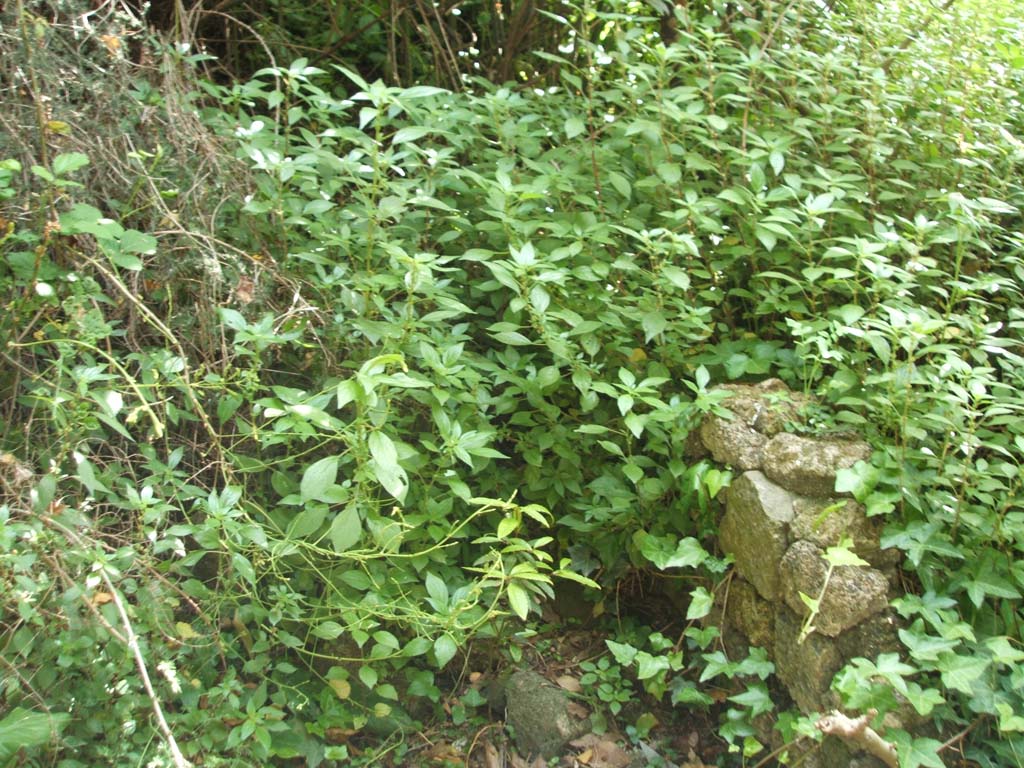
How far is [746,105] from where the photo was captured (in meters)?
3.49

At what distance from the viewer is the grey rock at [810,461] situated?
2705 millimetres

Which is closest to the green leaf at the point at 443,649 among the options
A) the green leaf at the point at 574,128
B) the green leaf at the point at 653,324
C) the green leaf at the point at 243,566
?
the green leaf at the point at 243,566

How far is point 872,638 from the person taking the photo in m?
2.54

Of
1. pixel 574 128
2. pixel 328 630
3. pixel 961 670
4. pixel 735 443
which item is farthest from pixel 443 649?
pixel 574 128

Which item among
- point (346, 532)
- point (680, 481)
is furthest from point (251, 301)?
point (680, 481)

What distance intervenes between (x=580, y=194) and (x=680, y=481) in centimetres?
105

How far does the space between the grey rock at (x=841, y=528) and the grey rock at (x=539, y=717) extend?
0.87 metres

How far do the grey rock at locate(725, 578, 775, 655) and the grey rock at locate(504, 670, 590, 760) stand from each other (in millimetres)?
553

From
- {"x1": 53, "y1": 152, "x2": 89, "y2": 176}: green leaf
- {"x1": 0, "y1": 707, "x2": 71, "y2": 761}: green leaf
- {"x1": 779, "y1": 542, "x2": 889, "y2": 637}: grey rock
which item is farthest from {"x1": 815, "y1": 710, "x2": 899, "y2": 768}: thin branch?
{"x1": 53, "y1": 152, "x2": 89, "y2": 176}: green leaf

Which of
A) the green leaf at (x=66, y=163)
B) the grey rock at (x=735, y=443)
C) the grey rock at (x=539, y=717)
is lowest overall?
the grey rock at (x=539, y=717)

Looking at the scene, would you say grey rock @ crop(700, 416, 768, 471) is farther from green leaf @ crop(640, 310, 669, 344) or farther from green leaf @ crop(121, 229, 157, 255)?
green leaf @ crop(121, 229, 157, 255)

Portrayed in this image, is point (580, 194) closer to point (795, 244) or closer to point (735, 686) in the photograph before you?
point (795, 244)

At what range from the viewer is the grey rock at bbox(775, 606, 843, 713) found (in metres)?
2.53

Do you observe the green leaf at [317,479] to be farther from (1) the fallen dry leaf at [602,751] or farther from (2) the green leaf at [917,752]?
(2) the green leaf at [917,752]
